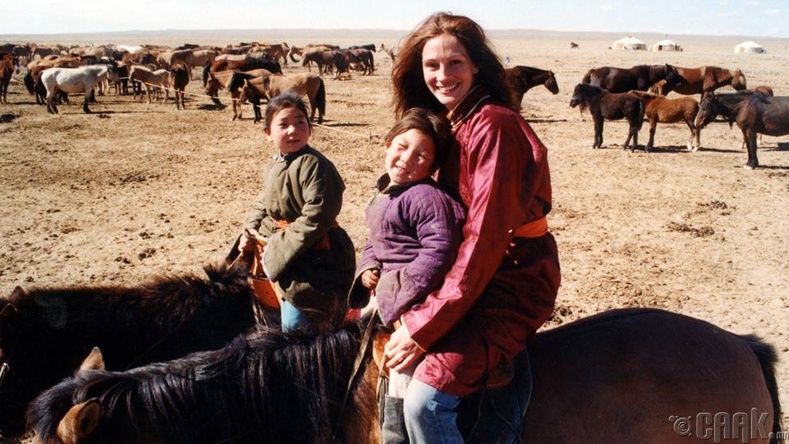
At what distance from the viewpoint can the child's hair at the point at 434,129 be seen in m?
1.95

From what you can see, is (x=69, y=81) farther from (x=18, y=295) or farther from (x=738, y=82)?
(x=738, y=82)

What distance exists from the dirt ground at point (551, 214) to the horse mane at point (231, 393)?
6.24 ft

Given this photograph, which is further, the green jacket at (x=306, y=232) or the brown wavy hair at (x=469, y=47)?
the green jacket at (x=306, y=232)

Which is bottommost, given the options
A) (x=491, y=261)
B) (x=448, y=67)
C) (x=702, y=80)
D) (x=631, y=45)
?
(x=491, y=261)

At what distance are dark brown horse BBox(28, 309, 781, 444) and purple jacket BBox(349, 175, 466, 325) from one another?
29 cm

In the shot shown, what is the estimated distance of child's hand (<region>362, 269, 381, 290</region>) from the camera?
2105mm

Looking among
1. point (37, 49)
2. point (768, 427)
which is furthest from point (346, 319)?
point (37, 49)

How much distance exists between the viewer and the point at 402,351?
181 cm

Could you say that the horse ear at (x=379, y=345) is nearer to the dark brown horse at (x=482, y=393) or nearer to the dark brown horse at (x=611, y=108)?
the dark brown horse at (x=482, y=393)

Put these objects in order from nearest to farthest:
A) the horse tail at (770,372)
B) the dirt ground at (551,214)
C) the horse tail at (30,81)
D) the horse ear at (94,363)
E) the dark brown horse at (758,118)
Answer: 1. the horse ear at (94,363)
2. the horse tail at (770,372)
3. the dirt ground at (551,214)
4. the dark brown horse at (758,118)
5. the horse tail at (30,81)

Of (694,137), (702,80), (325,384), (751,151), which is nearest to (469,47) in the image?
(325,384)

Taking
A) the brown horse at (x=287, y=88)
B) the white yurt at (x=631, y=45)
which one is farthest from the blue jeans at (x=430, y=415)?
the white yurt at (x=631, y=45)

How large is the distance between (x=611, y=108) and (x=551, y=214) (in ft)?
20.8

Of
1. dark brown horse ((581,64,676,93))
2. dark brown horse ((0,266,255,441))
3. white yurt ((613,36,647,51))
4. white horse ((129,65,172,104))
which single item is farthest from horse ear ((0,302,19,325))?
white yurt ((613,36,647,51))
